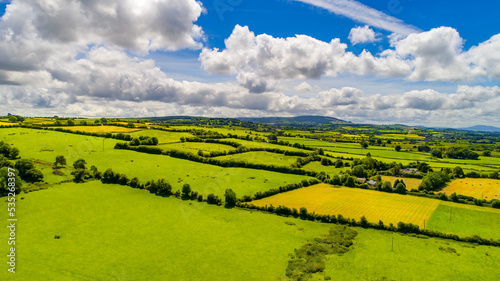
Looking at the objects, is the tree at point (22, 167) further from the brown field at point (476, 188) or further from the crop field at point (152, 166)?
the brown field at point (476, 188)

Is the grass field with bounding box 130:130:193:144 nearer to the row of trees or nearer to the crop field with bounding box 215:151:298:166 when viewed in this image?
the crop field with bounding box 215:151:298:166

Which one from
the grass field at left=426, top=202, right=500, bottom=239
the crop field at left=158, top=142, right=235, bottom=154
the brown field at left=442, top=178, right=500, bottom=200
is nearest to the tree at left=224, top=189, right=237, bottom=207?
the grass field at left=426, top=202, right=500, bottom=239

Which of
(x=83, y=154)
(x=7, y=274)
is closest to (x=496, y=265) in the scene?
(x=7, y=274)

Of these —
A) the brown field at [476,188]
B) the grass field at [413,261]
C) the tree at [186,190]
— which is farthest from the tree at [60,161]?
the brown field at [476,188]

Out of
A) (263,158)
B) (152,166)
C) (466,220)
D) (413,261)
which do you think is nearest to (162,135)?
(152,166)

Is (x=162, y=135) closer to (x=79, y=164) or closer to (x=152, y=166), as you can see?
(x=152, y=166)

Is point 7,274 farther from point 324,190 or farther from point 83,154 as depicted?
point 324,190
